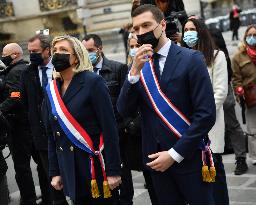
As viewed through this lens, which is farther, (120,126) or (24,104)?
(24,104)

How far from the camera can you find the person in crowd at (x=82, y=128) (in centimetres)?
422

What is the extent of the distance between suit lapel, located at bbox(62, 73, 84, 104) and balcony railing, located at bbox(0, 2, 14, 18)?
34.0 meters

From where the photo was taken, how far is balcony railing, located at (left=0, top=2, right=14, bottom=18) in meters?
37.1

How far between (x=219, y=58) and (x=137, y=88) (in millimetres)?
2265

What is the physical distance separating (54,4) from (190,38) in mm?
31692

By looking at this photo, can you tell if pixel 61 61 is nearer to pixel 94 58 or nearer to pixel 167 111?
pixel 167 111

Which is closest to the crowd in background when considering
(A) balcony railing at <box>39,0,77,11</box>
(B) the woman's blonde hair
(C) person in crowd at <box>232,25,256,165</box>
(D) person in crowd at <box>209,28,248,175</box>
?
(B) the woman's blonde hair

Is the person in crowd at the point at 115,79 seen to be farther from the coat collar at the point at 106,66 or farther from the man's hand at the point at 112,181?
the man's hand at the point at 112,181

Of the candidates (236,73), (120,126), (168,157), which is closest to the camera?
(168,157)

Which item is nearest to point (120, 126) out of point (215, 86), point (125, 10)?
point (215, 86)

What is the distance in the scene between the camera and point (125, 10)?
36156 millimetres

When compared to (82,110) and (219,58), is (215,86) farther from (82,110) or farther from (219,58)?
(82,110)

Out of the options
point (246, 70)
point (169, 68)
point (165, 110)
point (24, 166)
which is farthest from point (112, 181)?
point (246, 70)

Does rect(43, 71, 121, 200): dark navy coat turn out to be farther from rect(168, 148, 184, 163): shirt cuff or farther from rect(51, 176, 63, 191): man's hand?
rect(168, 148, 184, 163): shirt cuff
